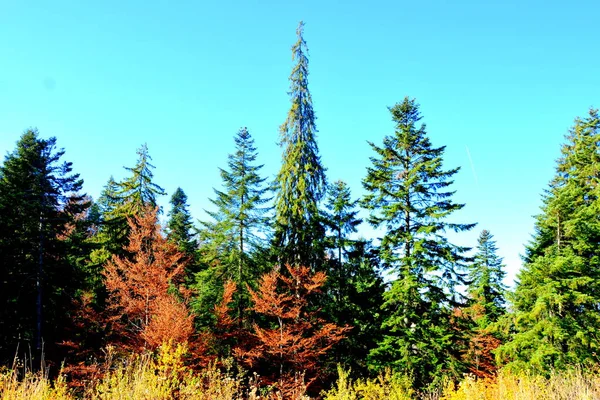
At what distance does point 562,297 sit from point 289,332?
13.4 m

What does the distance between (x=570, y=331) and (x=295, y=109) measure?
18.0m

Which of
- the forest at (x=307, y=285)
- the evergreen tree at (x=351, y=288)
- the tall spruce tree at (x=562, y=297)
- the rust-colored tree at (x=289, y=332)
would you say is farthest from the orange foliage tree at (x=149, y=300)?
the tall spruce tree at (x=562, y=297)

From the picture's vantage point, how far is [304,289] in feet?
→ 58.5

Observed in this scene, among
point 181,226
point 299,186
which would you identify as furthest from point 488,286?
point 181,226

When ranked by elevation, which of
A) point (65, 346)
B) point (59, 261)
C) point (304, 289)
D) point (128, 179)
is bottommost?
point (65, 346)

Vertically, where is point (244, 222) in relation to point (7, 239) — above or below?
above

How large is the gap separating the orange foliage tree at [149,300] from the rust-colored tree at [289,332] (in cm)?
349

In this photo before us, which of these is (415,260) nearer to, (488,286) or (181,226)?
(488,286)

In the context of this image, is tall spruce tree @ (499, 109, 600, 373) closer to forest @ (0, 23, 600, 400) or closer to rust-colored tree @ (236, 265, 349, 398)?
forest @ (0, 23, 600, 400)

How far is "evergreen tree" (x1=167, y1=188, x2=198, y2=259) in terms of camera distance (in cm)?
3149

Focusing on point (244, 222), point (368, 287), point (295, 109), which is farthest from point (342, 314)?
point (295, 109)

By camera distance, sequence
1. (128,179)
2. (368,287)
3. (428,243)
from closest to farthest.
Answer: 1. (428,243)
2. (368,287)
3. (128,179)

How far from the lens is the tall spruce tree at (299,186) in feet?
62.2

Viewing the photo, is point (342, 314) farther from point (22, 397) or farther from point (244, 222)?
point (22, 397)
